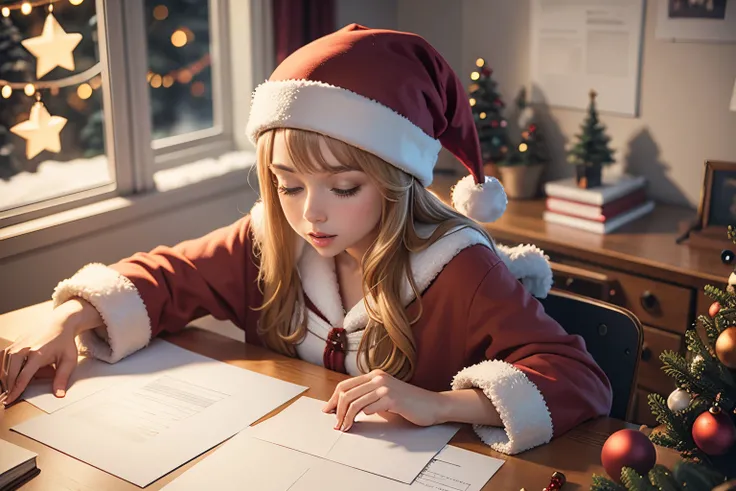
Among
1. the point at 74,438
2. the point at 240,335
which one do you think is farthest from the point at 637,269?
the point at 74,438

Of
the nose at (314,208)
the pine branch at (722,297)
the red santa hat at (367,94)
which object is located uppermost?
the red santa hat at (367,94)

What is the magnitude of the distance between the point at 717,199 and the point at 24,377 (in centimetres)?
185

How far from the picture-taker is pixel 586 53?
2.72 meters

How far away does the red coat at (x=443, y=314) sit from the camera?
1.25m

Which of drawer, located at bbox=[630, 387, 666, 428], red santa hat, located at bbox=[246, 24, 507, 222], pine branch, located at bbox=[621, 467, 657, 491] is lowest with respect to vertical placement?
drawer, located at bbox=[630, 387, 666, 428]

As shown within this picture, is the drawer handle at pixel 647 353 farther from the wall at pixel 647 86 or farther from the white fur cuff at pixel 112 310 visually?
the white fur cuff at pixel 112 310

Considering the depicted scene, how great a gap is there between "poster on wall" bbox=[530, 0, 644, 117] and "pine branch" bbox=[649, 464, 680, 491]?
6.45ft

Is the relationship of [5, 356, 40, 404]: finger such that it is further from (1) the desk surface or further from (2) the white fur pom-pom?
(2) the white fur pom-pom

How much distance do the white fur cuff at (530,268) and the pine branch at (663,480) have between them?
0.64 m

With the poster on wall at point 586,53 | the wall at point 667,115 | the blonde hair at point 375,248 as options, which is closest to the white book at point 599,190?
the wall at point 667,115

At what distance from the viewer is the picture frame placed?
231 cm

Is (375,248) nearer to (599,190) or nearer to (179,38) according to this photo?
(599,190)

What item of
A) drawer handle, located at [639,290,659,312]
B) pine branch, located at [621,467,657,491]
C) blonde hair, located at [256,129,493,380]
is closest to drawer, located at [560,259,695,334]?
drawer handle, located at [639,290,659,312]

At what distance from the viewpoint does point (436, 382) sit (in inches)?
58.0
